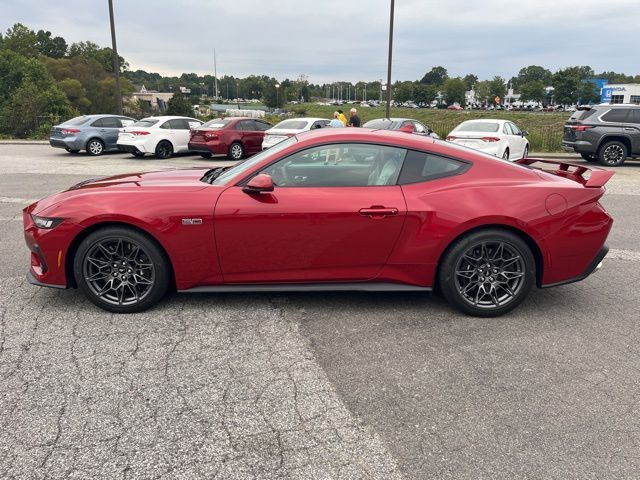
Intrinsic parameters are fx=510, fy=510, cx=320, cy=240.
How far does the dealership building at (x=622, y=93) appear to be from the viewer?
82.6 meters

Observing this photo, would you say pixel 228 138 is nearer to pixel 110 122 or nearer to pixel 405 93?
pixel 110 122

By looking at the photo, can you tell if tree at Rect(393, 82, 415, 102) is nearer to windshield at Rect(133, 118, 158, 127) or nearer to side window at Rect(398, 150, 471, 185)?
windshield at Rect(133, 118, 158, 127)

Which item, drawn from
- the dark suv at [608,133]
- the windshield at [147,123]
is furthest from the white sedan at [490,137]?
the windshield at [147,123]

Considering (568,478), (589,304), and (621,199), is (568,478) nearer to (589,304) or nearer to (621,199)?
(589,304)

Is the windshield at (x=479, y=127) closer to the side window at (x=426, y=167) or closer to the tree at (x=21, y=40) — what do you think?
the side window at (x=426, y=167)

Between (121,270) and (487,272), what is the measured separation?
2832 mm

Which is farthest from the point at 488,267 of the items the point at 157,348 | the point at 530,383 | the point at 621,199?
the point at 621,199

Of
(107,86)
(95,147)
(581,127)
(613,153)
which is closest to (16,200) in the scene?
(95,147)

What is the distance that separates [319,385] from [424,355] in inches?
31.7

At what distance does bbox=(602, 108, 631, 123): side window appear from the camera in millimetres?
14961

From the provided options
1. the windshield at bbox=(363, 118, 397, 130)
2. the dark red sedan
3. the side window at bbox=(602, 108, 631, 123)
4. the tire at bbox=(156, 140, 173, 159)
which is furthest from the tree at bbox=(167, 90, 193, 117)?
the side window at bbox=(602, 108, 631, 123)

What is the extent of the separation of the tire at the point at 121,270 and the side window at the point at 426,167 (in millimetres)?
1988

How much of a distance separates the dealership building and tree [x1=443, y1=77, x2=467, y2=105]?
3984 centimetres

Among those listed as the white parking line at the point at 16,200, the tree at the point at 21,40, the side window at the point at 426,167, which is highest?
the tree at the point at 21,40
